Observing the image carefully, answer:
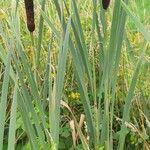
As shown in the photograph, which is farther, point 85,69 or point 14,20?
point 85,69

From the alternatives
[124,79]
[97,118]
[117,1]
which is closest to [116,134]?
[124,79]

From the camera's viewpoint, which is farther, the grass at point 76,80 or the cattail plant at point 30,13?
the cattail plant at point 30,13

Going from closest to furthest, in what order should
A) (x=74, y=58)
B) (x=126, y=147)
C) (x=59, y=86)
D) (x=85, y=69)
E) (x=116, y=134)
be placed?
(x=59, y=86) → (x=74, y=58) → (x=85, y=69) → (x=116, y=134) → (x=126, y=147)

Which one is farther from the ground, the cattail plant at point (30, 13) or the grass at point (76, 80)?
the cattail plant at point (30, 13)

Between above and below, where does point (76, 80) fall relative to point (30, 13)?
below

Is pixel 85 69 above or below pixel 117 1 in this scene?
below

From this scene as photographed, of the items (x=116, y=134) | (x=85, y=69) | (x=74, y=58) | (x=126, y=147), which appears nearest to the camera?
(x=74, y=58)

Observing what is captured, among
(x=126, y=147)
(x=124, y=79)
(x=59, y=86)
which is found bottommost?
(x=126, y=147)

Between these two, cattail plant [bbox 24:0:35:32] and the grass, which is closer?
the grass

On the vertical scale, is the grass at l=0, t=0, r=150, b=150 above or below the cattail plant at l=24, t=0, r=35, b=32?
below

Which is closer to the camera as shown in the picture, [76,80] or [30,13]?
[30,13]

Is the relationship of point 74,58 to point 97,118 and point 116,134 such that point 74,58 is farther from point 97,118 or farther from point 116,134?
point 116,134
